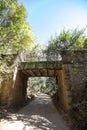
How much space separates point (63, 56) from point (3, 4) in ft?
15.4

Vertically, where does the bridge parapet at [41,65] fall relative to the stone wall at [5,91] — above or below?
above

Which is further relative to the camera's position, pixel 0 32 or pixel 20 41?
pixel 20 41

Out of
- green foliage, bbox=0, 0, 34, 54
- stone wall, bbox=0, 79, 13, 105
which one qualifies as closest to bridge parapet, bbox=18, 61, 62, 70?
stone wall, bbox=0, 79, 13, 105

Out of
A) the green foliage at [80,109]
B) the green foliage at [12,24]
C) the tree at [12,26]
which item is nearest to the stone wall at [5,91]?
the tree at [12,26]

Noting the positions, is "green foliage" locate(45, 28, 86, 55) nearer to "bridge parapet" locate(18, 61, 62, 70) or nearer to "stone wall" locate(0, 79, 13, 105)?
"bridge parapet" locate(18, 61, 62, 70)

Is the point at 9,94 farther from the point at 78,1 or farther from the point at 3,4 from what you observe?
the point at 78,1

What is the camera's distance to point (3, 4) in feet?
22.6

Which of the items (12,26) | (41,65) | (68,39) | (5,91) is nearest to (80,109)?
(41,65)

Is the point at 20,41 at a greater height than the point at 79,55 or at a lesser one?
greater

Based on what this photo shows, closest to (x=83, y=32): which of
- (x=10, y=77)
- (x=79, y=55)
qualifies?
(x=79, y=55)

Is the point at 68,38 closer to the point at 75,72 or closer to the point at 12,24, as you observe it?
the point at 75,72

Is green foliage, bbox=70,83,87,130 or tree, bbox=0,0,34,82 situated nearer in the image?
green foliage, bbox=70,83,87,130

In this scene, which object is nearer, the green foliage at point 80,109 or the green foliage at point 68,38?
the green foliage at point 80,109

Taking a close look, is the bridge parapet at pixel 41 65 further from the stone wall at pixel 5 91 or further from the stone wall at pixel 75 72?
the stone wall at pixel 5 91
